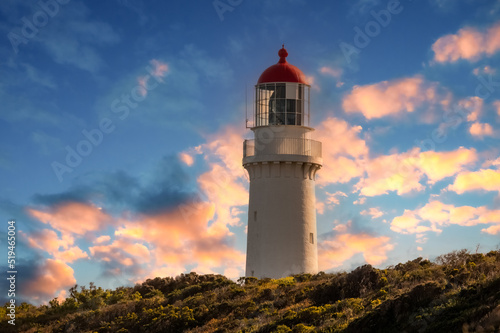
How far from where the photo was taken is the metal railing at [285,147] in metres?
29.3

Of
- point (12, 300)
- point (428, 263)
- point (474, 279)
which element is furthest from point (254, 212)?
point (474, 279)

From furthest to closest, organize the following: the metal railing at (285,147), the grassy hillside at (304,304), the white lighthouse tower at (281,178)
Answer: the metal railing at (285,147), the white lighthouse tower at (281,178), the grassy hillside at (304,304)

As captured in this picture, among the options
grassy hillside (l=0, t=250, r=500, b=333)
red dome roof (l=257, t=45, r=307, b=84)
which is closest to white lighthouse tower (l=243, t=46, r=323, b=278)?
red dome roof (l=257, t=45, r=307, b=84)

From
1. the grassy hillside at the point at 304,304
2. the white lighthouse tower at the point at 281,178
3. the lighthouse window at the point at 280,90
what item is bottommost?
the grassy hillside at the point at 304,304

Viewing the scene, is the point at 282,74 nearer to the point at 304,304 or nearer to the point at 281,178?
the point at 281,178

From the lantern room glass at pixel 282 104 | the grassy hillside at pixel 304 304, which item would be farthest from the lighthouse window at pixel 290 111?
the grassy hillside at pixel 304 304

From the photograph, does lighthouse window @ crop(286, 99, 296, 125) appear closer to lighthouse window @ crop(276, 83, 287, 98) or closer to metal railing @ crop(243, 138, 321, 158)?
lighthouse window @ crop(276, 83, 287, 98)

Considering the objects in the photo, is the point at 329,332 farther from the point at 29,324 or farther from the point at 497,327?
the point at 29,324

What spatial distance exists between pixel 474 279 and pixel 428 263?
5420 millimetres

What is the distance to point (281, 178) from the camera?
2900cm

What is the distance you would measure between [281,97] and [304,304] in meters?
12.0

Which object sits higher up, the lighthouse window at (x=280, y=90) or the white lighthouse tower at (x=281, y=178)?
the lighthouse window at (x=280, y=90)

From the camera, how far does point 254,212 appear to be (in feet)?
95.9

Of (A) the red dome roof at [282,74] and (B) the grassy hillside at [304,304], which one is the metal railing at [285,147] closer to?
(A) the red dome roof at [282,74]
